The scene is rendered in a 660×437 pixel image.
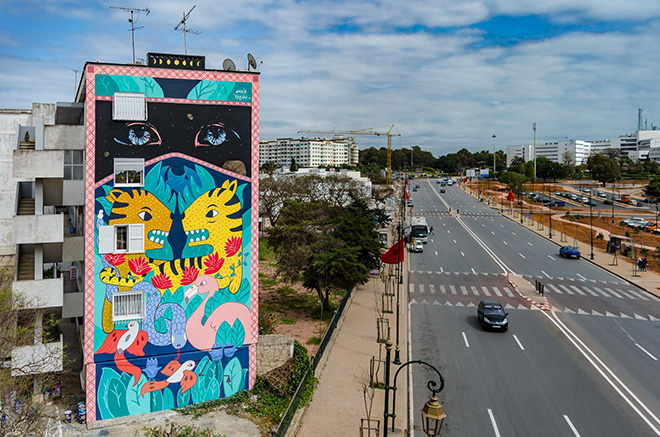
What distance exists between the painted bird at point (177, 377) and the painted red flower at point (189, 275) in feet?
10.9

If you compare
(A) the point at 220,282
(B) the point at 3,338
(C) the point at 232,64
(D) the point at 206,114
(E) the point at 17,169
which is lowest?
(B) the point at 3,338

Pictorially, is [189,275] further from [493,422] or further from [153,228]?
[493,422]

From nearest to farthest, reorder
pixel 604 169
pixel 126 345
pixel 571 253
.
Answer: pixel 126 345
pixel 571 253
pixel 604 169

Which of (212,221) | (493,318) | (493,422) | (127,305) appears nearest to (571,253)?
(493,318)

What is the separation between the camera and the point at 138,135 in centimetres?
1944

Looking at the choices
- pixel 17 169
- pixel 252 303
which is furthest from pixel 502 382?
pixel 17 169

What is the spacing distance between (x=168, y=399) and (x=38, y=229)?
8326 millimetres

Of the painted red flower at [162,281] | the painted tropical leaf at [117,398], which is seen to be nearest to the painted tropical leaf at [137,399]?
the painted tropical leaf at [117,398]

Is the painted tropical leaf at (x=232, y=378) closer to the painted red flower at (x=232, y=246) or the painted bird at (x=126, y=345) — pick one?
the painted bird at (x=126, y=345)

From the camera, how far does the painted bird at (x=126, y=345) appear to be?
19281mm

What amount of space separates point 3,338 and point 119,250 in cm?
484

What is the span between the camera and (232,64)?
69.7 ft

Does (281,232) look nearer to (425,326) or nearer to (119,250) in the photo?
(425,326)

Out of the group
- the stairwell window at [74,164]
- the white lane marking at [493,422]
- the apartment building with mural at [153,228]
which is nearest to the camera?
the white lane marking at [493,422]
